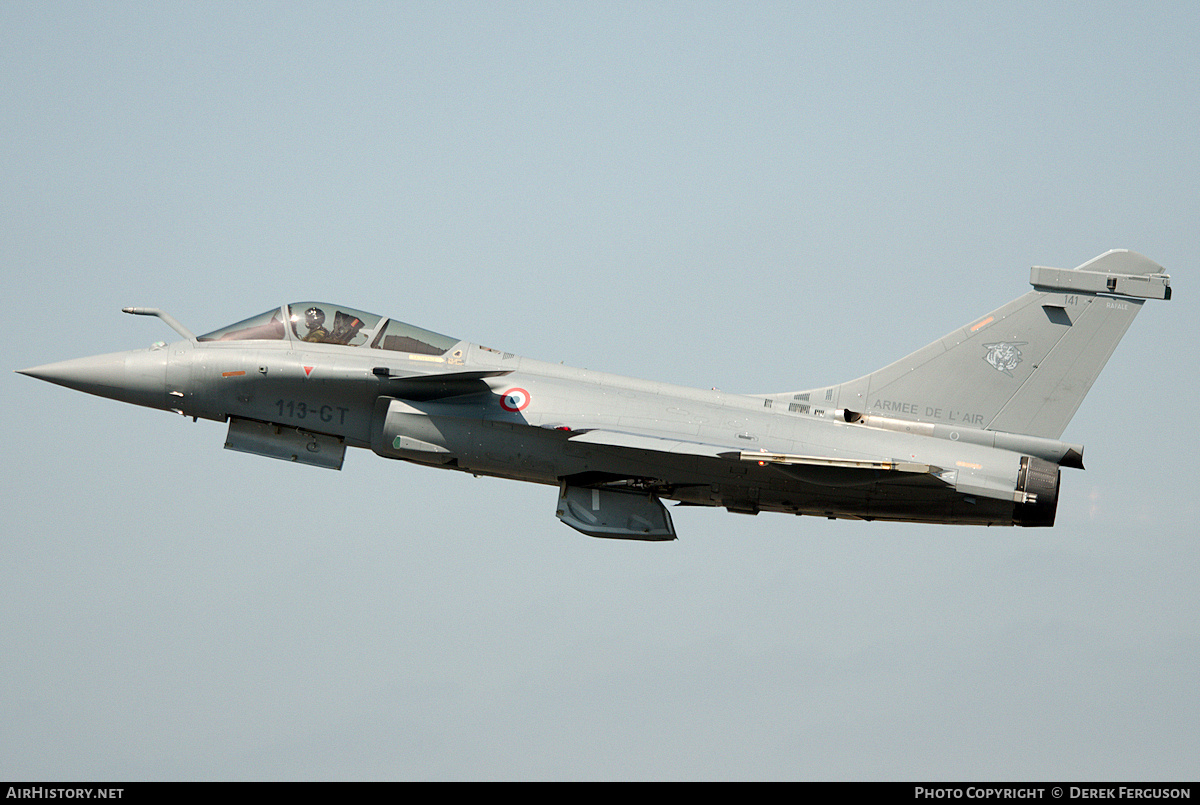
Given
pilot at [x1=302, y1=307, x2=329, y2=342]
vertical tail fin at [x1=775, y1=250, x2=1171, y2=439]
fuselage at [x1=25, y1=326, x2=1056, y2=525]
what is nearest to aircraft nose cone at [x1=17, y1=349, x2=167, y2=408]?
fuselage at [x1=25, y1=326, x2=1056, y2=525]

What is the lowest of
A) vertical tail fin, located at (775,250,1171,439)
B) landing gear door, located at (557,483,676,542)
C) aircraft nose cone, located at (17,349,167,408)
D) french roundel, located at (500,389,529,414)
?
landing gear door, located at (557,483,676,542)

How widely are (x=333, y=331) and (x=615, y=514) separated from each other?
5454 mm

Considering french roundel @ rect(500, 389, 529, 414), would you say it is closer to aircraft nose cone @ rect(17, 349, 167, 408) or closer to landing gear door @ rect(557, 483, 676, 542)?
landing gear door @ rect(557, 483, 676, 542)

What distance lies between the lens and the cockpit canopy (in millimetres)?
20781

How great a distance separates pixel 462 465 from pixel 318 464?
241 cm

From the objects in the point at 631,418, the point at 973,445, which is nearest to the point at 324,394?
the point at 631,418

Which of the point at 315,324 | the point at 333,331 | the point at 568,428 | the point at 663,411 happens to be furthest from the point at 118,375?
the point at 663,411

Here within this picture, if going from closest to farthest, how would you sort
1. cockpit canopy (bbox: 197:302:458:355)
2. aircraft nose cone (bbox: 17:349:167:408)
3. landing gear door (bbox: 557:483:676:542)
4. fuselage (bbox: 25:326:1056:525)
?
fuselage (bbox: 25:326:1056:525) → landing gear door (bbox: 557:483:676:542) → aircraft nose cone (bbox: 17:349:167:408) → cockpit canopy (bbox: 197:302:458:355)

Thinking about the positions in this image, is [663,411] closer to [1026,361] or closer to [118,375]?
[1026,361]

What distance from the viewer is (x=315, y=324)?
20875 mm

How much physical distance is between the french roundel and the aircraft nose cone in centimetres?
548
